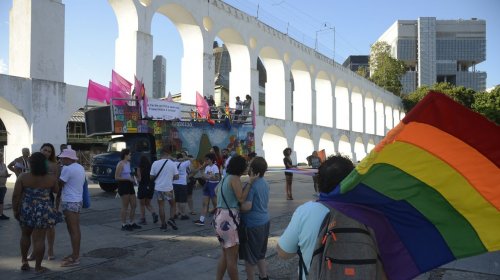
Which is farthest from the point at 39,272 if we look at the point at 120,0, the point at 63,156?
the point at 120,0

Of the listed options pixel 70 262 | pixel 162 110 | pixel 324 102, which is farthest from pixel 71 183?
pixel 324 102

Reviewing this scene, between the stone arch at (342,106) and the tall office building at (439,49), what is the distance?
67.9 metres

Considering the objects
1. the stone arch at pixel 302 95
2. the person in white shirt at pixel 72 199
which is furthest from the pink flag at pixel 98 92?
the stone arch at pixel 302 95

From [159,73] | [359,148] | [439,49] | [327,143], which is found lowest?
[359,148]

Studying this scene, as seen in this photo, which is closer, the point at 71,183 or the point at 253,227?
the point at 253,227

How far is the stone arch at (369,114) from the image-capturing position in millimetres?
57406

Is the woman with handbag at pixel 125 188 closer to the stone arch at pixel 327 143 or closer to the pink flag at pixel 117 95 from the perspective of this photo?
the pink flag at pixel 117 95

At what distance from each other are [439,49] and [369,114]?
7284 cm

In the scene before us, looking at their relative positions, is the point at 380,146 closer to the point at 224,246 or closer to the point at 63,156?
the point at 224,246

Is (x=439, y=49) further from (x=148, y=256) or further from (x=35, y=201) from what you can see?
(x=35, y=201)

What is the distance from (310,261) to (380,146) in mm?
850

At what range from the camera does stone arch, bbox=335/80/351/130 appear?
48.7 metres

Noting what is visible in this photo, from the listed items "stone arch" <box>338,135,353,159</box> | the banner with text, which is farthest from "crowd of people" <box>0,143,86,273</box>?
"stone arch" <box>338,135,353,159</box>

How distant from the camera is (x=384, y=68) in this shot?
68.5 m
